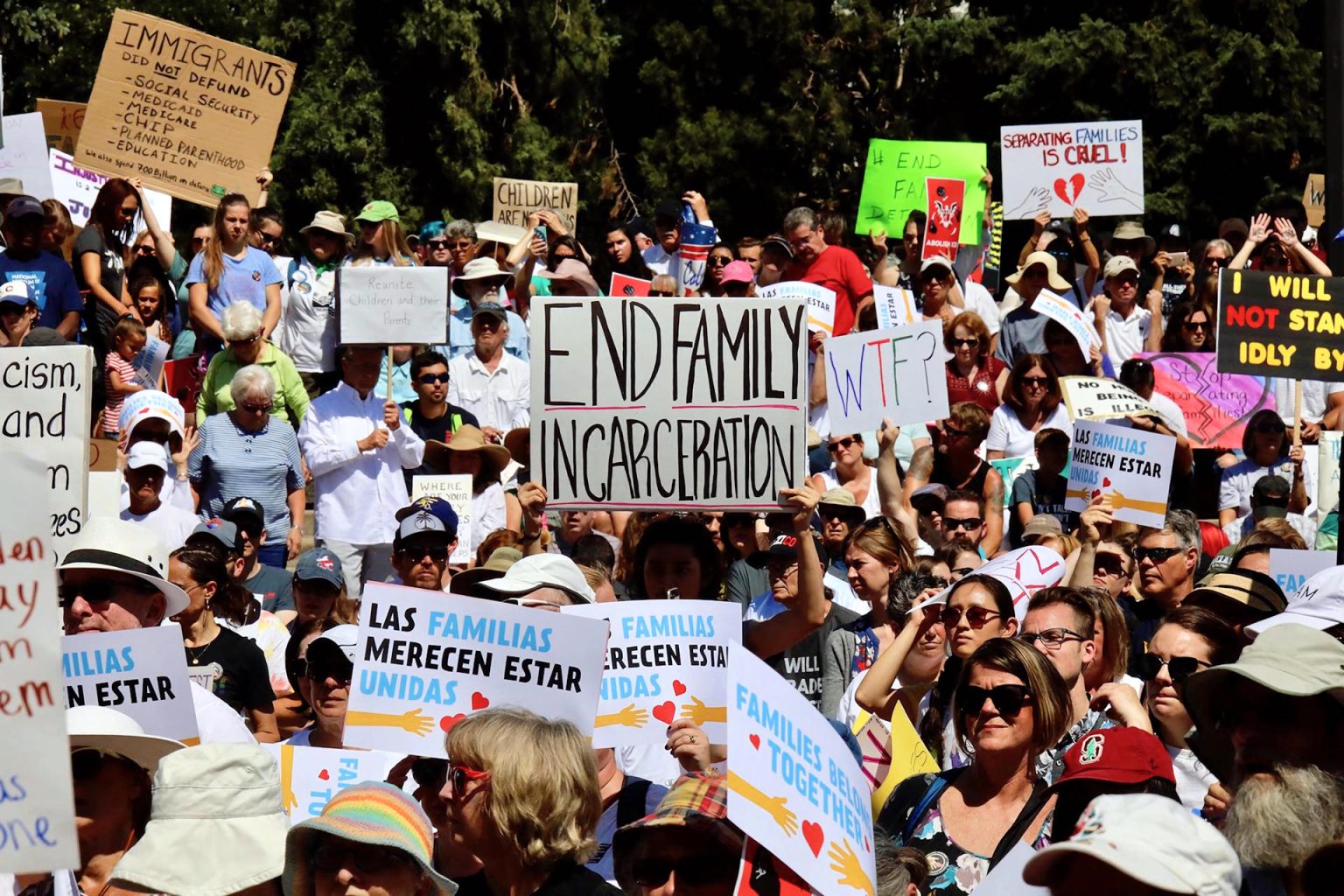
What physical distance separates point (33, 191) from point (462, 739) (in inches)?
404

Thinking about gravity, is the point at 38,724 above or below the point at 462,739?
above

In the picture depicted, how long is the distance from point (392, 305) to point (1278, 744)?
306 inches

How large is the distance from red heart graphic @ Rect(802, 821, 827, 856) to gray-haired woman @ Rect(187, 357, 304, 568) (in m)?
6.28

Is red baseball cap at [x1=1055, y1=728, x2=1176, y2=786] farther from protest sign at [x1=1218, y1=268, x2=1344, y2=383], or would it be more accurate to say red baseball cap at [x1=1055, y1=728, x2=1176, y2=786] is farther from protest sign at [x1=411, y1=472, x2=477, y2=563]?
protest sign at [x1=411, y1=472, x2=477, y2=563]

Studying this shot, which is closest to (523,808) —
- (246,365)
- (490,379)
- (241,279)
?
(246,365)

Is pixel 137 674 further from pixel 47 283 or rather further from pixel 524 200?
pixel 524 200

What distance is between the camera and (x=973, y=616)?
21.5ft

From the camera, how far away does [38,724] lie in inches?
141

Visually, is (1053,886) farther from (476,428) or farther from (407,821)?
(476,428)

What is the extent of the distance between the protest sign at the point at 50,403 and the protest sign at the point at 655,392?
158 cm

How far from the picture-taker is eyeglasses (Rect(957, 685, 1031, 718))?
17.0ft

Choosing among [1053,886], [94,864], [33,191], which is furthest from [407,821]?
[33,191]

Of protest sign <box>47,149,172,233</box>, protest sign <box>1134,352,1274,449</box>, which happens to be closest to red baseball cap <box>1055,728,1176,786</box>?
protest sign <box>1134,352,1274,449</box>

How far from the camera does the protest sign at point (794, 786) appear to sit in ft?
14.3
